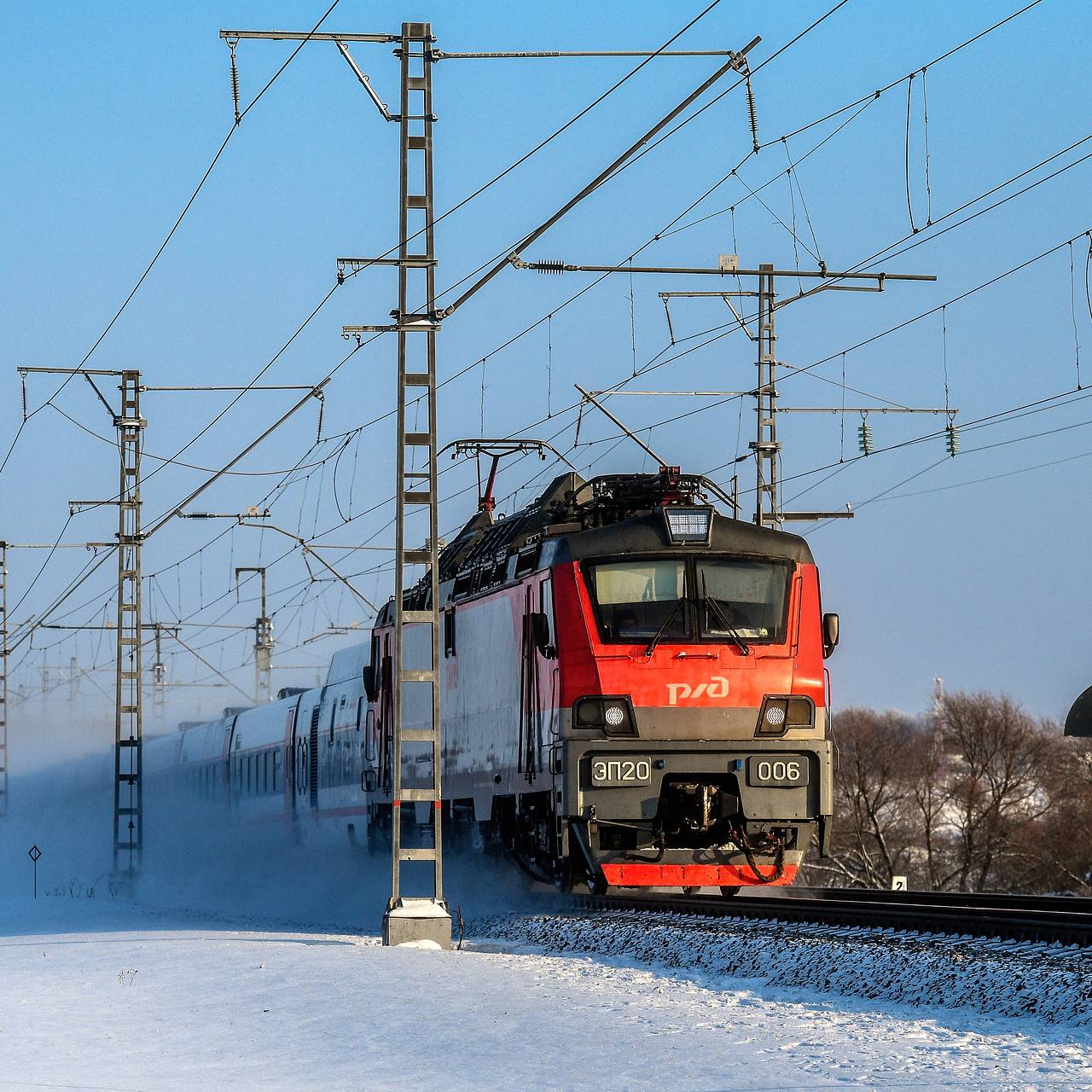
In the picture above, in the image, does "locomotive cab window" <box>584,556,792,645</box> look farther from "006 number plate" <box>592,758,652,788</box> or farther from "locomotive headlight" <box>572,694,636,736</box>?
"006 number plate" <box>592,758,652,788</box>

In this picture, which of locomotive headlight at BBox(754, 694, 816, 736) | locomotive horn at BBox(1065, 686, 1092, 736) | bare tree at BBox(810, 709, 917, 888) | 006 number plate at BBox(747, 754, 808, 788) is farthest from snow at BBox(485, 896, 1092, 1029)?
bare tree at BBox(810, 709, 917, 888)

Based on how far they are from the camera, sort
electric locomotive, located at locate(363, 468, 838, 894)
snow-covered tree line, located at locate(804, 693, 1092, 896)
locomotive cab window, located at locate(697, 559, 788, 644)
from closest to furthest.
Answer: electric locomotive, located at locate(363, 468, 838, 894) → locomotive cab window, located at locate(697, 559, 788, 644) → snow-covered tree line, located at locate(804, 693, 1092, 896)

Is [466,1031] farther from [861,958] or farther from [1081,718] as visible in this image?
[1081,718]

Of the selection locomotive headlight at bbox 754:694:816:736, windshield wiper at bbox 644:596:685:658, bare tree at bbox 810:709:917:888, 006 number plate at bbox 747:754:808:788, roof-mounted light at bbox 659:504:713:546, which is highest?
roof-mounted light at bbox 659:504:713:546

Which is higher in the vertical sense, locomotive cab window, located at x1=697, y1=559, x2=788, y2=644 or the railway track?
locomotive cab window, located at x1=697, y1=559, x2=788, y2=644

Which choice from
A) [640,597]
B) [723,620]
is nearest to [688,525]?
[640,597]

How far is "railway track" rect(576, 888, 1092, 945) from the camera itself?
14203mm

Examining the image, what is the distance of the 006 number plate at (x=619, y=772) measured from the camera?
664 inches

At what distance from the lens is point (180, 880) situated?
37.9 metres

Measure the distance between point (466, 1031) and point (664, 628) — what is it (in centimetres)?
656

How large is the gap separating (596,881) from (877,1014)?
18.8 ft

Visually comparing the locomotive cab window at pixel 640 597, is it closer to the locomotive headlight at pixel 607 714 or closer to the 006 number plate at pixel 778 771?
the locomotive headlight at pixel 607 714

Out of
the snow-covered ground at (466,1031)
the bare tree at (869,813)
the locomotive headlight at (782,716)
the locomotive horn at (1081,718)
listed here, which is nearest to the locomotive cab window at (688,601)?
the locomotive headlight at (782,716)

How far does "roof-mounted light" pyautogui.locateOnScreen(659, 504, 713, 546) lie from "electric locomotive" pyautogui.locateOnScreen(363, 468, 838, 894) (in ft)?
0.06
